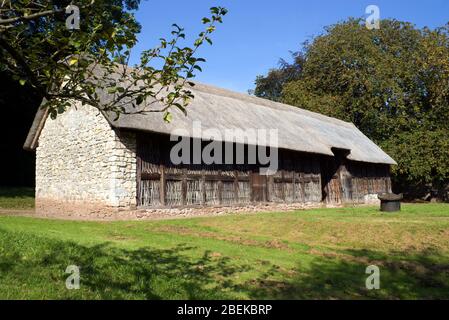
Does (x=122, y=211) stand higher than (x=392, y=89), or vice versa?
(x=392, y=89)

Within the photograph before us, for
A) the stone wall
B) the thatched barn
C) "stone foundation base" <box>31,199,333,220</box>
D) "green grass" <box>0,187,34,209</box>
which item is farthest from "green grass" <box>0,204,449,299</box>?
"green grass" <box>0,187,34,209</box>

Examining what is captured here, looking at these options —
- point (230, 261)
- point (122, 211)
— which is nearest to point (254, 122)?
point (122, 211)

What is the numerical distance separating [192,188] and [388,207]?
828cm

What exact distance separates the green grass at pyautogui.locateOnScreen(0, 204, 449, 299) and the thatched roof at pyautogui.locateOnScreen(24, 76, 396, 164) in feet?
15.3

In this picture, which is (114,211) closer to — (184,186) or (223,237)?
(184,186)

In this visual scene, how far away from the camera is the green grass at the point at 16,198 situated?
20641mm

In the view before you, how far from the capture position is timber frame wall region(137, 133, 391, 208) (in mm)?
16141

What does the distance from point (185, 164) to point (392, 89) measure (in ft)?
87.7

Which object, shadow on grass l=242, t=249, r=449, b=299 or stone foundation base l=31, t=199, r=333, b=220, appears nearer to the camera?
shadow on grass l=242, t=249, r=449, b=299

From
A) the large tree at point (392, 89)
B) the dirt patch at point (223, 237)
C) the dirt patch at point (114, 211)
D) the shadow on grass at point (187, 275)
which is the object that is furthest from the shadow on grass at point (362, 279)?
the large tree at point (392, 89)

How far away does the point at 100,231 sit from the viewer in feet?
35.9

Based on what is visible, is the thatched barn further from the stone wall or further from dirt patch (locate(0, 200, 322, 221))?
dirt patch (locate(0, 200, 322, 221))

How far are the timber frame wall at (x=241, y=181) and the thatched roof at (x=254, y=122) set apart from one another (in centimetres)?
82

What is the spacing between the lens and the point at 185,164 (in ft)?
56.6
